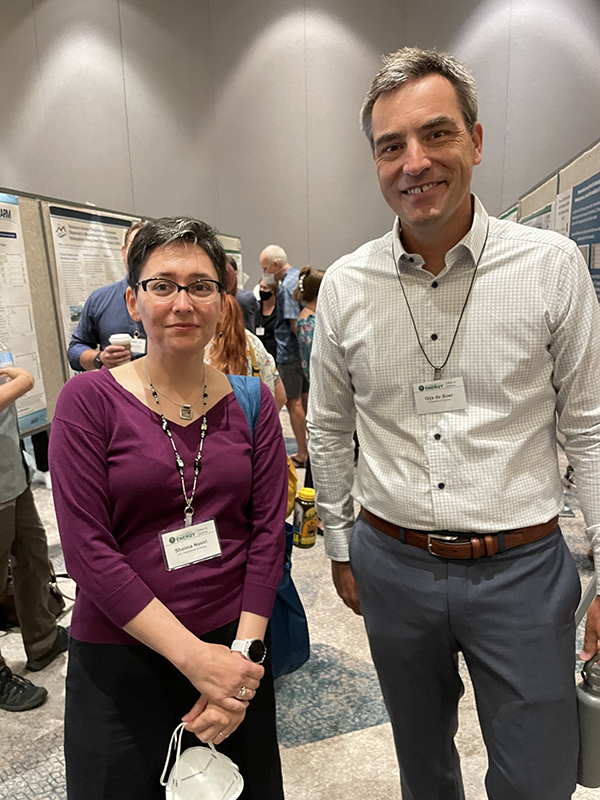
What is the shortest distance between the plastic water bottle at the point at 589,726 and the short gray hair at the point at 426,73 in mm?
1151

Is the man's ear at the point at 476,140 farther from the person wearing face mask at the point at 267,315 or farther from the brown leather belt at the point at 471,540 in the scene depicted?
the person wearing face mask at the point at 267,315

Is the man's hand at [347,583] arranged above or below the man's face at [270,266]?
Result: below

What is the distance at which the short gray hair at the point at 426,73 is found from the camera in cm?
103

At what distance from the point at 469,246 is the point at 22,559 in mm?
2007

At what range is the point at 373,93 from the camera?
109 cm

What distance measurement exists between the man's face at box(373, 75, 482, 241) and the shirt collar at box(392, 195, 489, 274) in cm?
6

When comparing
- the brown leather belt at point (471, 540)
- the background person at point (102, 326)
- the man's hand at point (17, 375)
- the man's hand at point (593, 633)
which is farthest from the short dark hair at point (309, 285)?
the man's hand at point (593, 633)

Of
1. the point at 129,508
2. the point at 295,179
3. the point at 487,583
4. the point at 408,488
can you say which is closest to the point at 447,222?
the point at 408,488

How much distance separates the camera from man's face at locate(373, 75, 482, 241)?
1017 millimetres

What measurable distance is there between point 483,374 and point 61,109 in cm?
785

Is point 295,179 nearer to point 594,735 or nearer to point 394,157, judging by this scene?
point 394,157

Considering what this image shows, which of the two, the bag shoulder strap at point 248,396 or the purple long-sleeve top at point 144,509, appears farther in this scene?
the bag shoulder strap at point 248,396

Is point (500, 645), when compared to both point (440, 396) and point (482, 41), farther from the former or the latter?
point (482, 41)

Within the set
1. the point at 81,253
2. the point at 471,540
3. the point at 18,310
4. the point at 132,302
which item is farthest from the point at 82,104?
the point at 471,540
